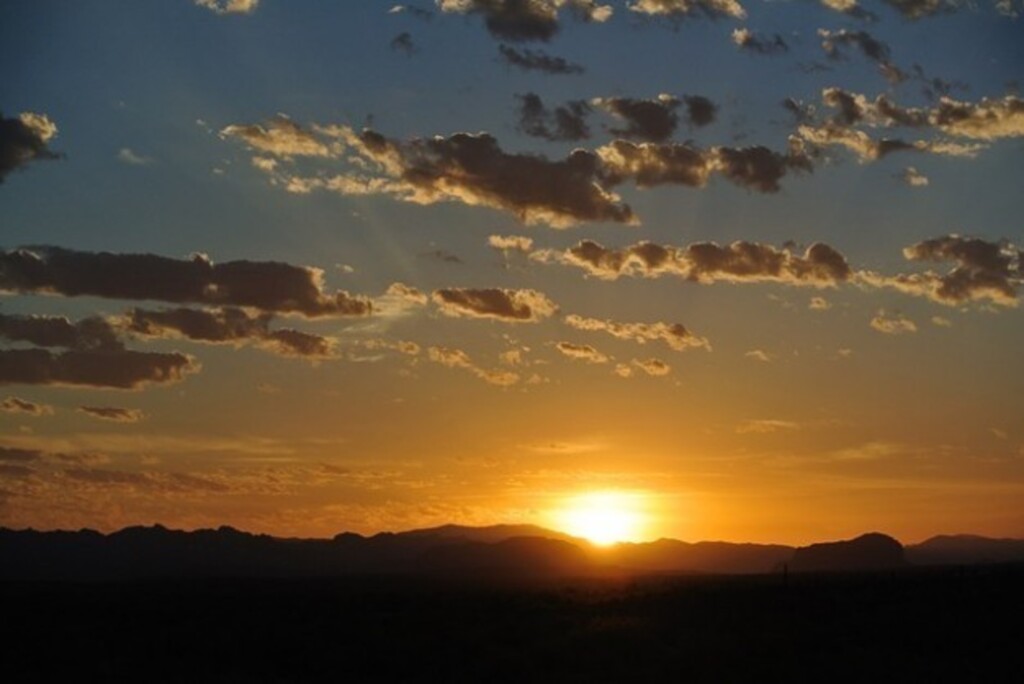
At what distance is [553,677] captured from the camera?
3712 centimetres

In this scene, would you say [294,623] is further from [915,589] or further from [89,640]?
[915,589]

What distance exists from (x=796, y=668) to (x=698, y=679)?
→ 334 cm

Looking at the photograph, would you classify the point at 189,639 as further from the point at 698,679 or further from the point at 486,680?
the point at 698,679

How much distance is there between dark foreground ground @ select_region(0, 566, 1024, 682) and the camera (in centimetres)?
3769

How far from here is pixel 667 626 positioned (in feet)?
155

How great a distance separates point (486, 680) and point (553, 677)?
195 centimetres

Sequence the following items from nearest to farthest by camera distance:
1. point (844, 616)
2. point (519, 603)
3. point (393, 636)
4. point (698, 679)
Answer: point (698, 679), point (393, 636), point (844, 616), point (519, 603)

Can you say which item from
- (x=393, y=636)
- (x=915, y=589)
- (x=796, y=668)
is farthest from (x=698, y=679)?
(x=915, y=589)

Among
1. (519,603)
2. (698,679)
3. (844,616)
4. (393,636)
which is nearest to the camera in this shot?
(698,679)

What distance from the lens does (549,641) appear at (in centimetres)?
4372

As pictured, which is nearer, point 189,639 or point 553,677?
point 553,677

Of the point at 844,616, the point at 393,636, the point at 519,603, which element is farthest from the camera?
the point at 519,603

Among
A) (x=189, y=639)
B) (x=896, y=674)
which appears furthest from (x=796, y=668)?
(x=189, y=639)

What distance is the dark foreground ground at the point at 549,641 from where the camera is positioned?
Answer: 37.7 m
